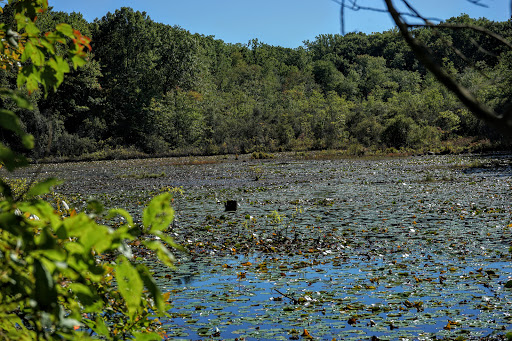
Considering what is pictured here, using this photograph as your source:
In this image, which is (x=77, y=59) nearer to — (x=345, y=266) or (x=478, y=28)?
(x=478, y=28)

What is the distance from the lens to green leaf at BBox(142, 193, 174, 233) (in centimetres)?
136

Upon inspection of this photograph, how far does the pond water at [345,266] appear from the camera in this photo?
18.7 ft

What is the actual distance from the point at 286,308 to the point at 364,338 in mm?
1294

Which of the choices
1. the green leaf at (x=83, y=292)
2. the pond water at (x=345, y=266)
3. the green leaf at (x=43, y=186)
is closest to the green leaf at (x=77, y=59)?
the green leaf at (x=43, y=186)

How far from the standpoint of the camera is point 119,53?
208ft

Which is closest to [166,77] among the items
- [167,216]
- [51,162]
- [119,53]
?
[119,53]

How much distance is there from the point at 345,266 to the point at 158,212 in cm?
731

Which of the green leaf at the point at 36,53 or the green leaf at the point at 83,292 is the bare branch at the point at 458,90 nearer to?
the green leaf at the point at 83,292

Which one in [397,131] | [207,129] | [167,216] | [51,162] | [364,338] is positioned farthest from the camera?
[207,129]

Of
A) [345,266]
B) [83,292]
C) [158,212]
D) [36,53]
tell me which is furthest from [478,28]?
[345,266]

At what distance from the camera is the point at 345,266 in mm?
8289

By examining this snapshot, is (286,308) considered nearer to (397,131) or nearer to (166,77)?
(397,131)

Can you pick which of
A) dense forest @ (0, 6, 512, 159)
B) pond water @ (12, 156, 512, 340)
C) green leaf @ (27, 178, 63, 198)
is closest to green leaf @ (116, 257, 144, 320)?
green leaf @ (27, 178, 63, 198)

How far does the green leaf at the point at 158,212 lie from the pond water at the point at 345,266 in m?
→ 4.30
